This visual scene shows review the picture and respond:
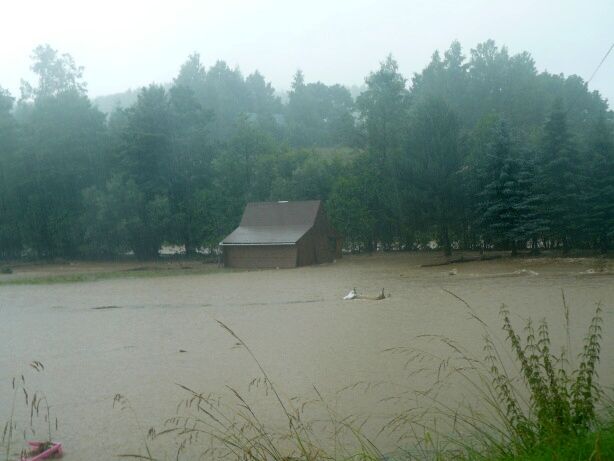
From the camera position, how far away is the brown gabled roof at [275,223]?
3388cm

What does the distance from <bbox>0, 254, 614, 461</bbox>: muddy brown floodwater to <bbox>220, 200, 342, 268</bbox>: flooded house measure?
725 centimetres

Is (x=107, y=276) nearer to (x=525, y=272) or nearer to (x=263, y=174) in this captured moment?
(x=263, y=174)

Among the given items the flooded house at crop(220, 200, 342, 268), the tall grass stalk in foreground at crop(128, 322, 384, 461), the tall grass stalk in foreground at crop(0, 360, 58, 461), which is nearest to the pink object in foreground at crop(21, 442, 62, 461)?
the tall grass stalk in foreground at crop(0, 360, 58, 461)

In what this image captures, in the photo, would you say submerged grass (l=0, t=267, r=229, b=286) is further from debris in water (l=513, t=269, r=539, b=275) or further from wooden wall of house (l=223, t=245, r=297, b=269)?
debris in water (l=513, t=269, r=539, b=275)

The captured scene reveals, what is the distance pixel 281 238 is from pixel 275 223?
2.48 meters

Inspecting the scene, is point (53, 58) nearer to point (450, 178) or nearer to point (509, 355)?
point (450, 178)

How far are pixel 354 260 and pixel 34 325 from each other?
22.4 meters

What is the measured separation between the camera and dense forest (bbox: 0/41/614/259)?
31.3 meters

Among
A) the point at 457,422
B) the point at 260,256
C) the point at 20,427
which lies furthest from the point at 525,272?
the point at 20,427

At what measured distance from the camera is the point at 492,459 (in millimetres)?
3908

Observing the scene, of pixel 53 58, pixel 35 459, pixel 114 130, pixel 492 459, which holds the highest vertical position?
pixel 53 58

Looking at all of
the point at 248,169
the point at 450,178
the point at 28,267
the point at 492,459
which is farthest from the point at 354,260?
the point at 492,459

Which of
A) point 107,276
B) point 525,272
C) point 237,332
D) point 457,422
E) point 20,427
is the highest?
point 107,276

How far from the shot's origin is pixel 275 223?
35969 millimetres
